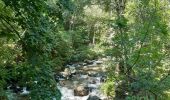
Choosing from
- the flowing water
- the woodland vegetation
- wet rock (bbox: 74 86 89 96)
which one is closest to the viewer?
the woodland vegetation

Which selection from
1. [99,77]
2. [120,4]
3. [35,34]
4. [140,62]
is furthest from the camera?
[99,77]

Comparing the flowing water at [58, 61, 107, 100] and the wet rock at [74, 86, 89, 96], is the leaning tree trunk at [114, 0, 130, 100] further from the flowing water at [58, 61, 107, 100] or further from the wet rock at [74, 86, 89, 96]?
the wet rock at [74, 86, 89, 96]

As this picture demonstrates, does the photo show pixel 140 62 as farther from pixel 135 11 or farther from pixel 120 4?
pixel 120 4

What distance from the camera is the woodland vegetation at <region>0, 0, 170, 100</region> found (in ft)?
13.3

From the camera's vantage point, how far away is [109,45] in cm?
854

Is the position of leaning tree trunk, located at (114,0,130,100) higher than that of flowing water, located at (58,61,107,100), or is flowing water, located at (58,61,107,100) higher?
leaning tree trunk, located at (114,0,130,100)

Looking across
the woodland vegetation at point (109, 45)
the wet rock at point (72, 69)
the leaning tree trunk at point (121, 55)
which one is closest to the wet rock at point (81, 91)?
the woodland vegetation at point (109, 45)

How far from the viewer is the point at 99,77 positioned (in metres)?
16.9

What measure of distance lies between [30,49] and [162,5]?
4.43 meters

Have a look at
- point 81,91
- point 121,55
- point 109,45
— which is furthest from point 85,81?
point 121,55

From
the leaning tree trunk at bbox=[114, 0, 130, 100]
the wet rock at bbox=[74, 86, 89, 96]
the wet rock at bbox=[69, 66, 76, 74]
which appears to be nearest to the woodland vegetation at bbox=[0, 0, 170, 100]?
the leaning tree trunk at bbox=[114, 0, 130, 100]

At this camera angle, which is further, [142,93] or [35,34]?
[142,93]

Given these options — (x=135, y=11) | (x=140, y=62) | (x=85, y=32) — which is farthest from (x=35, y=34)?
(x=85, y=32)

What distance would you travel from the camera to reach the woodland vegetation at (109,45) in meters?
4.06
